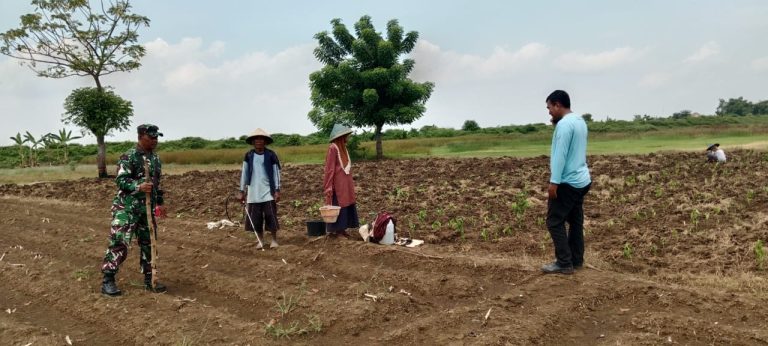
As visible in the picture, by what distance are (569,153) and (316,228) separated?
3.90m

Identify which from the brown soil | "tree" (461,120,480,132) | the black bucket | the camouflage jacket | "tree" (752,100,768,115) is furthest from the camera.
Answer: "tree" (752,100,768,115)

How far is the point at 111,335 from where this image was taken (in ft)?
16.2

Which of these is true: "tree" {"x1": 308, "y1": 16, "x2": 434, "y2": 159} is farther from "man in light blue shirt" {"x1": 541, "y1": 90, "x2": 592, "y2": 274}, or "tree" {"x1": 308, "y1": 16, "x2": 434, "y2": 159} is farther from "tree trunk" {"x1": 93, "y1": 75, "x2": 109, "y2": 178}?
"man in light blue shirt" {"x1": 541, "y1": 90, "x2": 592, "y2": 274}

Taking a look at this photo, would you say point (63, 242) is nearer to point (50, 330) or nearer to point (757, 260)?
point (50, 330)

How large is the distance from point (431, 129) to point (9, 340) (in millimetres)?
43356

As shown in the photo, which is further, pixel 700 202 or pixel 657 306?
pixel 700 202

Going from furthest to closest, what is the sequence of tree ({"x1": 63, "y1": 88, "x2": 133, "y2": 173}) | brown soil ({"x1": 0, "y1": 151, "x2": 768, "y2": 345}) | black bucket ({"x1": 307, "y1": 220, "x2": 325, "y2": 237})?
tree ({"x1": 63, "y1": 88, "x2": 133, "y2": 173})
black bucket ({"x1": 307, "y1": 220, "x2": 325, "y2": 237})
brown soil ({"x1": 0, "y1": 151, "x2": 768, "y2": 345})

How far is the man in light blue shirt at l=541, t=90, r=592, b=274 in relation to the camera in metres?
5.53

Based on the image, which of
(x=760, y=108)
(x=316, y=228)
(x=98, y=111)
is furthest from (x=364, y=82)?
(x=760, y=108)

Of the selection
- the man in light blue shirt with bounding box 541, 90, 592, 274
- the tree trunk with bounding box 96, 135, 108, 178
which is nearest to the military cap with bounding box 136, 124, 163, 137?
the man in light blue shirt with bounding box 541, 90, 592, 274

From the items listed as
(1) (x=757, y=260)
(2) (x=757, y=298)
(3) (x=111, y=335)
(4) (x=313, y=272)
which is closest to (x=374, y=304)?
(4) (x=313, y=272)

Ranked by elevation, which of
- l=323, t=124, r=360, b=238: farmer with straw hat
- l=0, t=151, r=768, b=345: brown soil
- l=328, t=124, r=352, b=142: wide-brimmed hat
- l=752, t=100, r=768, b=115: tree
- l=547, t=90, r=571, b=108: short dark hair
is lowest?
l=0, t=151, r=768, b=345: brown soil

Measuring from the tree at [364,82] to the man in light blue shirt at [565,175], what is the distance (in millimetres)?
20334

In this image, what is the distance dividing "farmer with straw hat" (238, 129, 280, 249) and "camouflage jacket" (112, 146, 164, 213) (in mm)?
1645
